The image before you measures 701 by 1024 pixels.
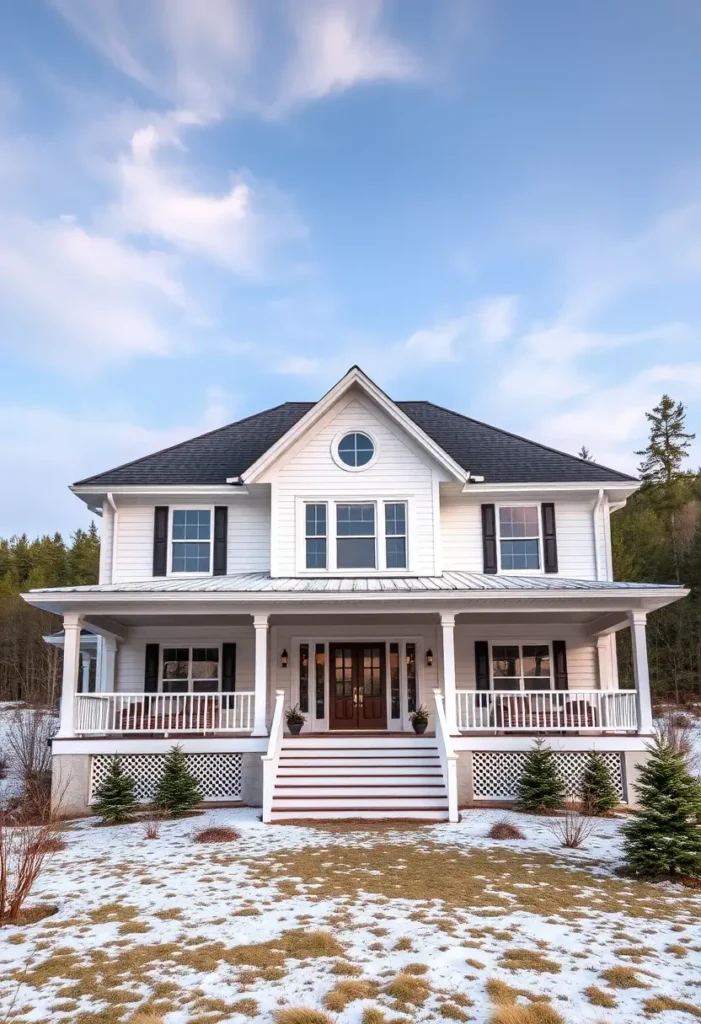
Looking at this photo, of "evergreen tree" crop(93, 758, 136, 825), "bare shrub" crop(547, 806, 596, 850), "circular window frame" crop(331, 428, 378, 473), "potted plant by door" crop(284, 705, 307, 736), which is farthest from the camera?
"circular window frame" crop(331, 428, 378, 473)

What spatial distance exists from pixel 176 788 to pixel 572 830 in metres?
6.71

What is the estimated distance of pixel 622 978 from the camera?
5.44m

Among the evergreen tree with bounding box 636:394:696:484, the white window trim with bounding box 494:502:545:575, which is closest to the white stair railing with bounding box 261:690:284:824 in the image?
the white window trim with bounding box 494:502:545:575

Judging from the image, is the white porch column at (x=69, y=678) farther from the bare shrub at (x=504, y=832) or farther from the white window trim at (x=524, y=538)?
the white window trim at (x=524, y=538)

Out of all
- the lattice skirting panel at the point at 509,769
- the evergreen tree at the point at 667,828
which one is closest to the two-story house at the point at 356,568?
the lattice skirting panel at the point at 509,769

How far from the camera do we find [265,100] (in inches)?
695

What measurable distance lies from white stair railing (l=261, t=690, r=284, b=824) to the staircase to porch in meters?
0.17

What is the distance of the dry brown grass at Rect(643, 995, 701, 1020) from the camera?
4.93 m

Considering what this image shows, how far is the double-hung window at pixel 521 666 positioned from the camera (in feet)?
56.1

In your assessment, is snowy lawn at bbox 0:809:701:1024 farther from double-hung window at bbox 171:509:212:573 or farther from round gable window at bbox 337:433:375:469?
round gable window at bbox 337:433:375:469

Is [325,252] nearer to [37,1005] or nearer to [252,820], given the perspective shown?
[252,820]

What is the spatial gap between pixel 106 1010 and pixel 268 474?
12.4 m

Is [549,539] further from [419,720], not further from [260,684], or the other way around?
[260,684]

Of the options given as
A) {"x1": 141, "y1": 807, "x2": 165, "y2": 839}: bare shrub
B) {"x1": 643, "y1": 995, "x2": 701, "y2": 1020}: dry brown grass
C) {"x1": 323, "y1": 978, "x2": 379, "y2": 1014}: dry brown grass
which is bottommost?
{"x1": 141, "y1": 807, "x2": 165, "y2": 839}: bare shrub
